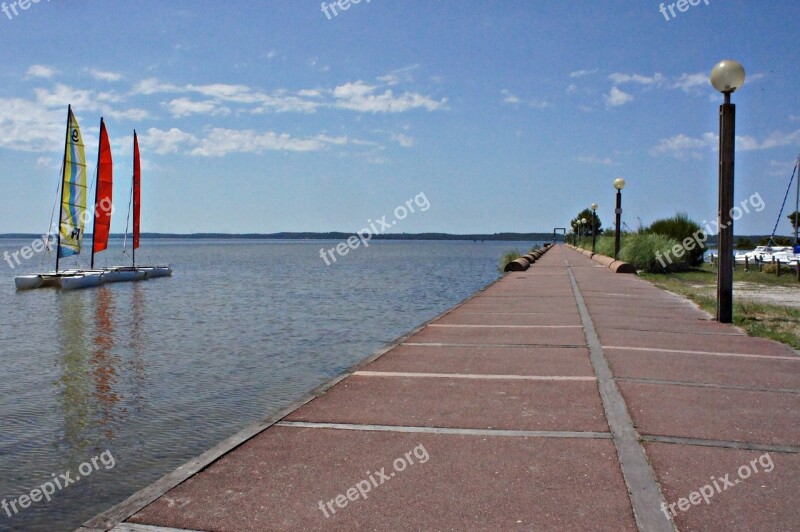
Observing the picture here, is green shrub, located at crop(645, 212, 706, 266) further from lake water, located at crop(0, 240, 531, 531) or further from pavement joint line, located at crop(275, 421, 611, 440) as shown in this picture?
pavement joint line, located at crop(275, 421, 611, 440)

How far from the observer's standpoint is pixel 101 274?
32844mm

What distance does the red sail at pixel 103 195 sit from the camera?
34750mm

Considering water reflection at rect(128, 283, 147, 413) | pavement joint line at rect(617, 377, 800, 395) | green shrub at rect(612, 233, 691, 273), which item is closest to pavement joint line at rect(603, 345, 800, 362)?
pavement joint line at rect(617, 377, 800, 395)

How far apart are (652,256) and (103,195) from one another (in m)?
27.3

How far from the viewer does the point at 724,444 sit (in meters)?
4.93

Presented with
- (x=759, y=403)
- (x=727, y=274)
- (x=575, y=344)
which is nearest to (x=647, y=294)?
(x=727, y=274)

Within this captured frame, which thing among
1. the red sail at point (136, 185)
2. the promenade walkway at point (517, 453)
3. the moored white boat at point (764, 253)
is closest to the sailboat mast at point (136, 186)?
the red sail at point (136, 185)

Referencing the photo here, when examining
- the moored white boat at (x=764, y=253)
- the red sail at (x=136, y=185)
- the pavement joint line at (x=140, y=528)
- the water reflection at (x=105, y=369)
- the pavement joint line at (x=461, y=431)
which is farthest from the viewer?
the moored white boat at (x=764, y=253)

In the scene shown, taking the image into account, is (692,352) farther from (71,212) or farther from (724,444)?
(71,212)

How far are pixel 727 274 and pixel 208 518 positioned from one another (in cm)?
1039

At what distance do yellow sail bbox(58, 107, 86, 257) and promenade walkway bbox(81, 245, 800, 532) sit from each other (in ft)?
89.9

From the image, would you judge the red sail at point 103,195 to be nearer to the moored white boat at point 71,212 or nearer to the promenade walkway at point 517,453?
the moored white boat at point 71,212

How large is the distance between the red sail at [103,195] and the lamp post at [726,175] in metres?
31.0

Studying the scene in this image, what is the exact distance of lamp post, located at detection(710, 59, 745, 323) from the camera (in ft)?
37.9
